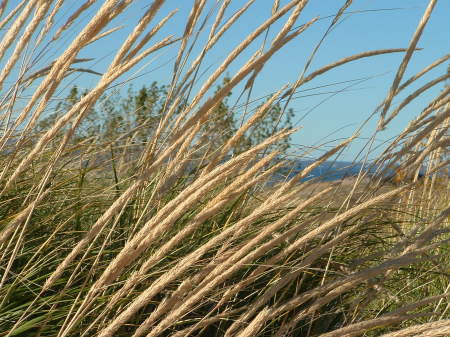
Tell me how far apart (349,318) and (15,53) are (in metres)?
1.28

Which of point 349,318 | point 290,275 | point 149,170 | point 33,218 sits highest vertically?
point 149,170

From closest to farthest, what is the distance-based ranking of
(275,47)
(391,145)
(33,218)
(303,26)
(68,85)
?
(275,47) < (303,26) < (391,145) < (33,218) < (68,85)

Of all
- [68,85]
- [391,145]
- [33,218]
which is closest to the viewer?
[391,145]

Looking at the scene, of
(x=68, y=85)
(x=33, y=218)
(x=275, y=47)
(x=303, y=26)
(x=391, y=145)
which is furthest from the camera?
(x=68, y=85)

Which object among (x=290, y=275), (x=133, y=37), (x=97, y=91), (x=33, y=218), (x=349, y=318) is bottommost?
(x=349, y=318)

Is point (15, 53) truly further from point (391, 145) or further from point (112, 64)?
point (391, 145)

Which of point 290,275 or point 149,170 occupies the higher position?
point 149,170

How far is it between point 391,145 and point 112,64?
0.86 meters

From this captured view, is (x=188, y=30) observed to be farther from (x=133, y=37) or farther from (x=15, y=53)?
(x=15, y=53)

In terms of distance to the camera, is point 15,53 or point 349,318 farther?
point 349,318

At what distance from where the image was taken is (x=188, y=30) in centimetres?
175

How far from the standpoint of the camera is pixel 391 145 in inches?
70.4

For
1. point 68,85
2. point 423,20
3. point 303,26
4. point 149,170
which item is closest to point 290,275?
point 149,170

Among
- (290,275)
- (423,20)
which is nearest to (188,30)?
(423,20)
